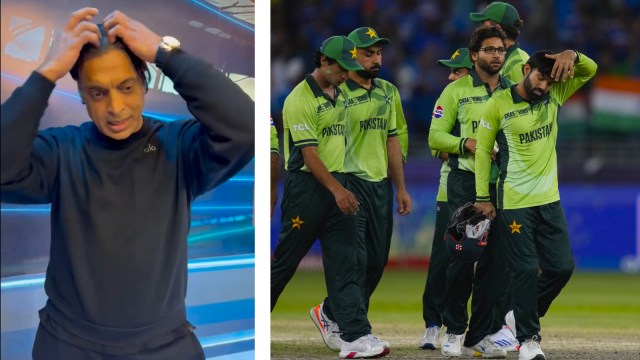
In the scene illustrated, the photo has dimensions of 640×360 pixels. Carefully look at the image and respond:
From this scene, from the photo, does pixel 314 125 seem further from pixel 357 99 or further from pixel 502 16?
pixel 502 16

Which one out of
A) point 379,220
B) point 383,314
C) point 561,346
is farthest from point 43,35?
point 383,314

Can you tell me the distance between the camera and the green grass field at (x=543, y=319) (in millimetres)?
6297

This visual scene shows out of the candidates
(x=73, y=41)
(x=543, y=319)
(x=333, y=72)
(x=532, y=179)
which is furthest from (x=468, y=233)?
(x=543, y=319)

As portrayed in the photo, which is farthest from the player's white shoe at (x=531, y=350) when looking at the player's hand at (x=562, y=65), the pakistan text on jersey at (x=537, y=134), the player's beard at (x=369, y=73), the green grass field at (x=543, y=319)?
the player's beard at (x=369, y=73)

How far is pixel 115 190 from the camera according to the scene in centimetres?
402

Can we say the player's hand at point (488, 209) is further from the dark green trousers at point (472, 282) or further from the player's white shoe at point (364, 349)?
the player's white shoe at point (364, 349)

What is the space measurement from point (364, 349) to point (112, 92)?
2.40m

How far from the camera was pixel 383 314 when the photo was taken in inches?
369

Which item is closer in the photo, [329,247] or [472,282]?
[329,247]

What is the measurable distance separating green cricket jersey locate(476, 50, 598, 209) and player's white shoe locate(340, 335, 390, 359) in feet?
2.96

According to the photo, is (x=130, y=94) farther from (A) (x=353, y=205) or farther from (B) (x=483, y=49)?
(B) (x=483, y=49)

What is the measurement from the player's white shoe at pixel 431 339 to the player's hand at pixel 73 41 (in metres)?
3.21

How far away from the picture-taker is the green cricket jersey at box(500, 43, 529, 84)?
259 inches

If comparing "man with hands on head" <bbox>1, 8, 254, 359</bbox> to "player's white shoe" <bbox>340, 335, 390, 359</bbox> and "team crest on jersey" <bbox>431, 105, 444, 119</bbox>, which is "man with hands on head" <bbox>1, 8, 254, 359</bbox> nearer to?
"player's white shoe" <bbox>340, 335, 390, 359</bbox>
